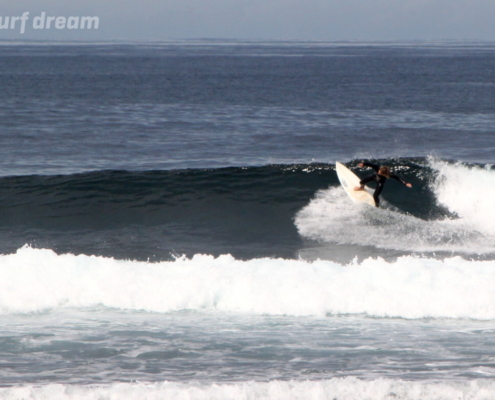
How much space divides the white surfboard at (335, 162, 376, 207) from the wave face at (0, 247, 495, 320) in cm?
450

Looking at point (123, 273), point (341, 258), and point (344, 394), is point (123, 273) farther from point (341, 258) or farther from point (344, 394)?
point (344, 394)

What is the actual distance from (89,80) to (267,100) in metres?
28.4

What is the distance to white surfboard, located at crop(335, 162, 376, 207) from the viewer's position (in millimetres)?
15711

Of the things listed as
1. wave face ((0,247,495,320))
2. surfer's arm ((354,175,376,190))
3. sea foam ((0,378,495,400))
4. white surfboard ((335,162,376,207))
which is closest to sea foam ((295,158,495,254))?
white surfboard ((335,162,376,207))

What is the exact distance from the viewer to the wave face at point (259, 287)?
997 cm

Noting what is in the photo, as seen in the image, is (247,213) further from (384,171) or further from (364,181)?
(384,171)

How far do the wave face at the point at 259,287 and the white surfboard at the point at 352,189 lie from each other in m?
4.50

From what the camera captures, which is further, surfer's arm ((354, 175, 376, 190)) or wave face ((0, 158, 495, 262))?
surfer's arm ((354, 175, 376, 190))

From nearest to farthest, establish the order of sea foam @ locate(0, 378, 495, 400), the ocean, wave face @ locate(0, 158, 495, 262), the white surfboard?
sea foam @ locate(0, 378, 495, 400) → the ocean → wave face @ locate(0, 158, 495, 262) → the white surfboard

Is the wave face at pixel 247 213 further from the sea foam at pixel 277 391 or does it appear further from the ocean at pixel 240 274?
the sea foam at pixel 277 391

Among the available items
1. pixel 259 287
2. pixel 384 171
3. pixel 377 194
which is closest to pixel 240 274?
pixel 259 287

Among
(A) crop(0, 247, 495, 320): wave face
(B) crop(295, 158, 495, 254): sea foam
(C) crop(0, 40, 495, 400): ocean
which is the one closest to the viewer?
(C) crop(0, 40, 495, 400): ocean

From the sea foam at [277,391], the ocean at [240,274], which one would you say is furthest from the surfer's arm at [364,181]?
the sea foam at [277,391]

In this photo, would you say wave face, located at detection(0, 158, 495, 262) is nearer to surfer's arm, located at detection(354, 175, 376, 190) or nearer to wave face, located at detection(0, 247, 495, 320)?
surfer's arm, located at detection(354, 175, 376, 190)
